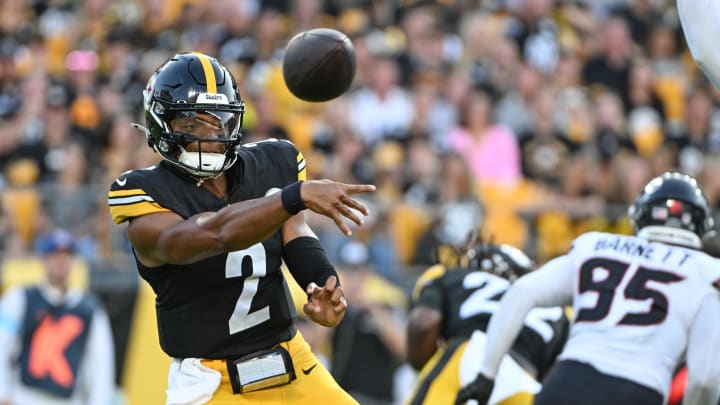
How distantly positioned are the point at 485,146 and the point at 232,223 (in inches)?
266

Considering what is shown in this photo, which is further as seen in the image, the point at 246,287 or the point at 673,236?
the point at 673,236

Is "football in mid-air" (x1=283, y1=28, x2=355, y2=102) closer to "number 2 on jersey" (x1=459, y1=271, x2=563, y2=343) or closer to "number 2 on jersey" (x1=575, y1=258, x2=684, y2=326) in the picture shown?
"number 2 on jersey" (x1=575, y1=258, x2=684, y2=326)

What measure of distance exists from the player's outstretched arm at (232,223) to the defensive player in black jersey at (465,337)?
2.04 metres

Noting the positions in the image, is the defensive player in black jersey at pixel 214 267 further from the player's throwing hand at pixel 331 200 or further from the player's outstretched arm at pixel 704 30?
the player's outstretched arm at pixel 704 30

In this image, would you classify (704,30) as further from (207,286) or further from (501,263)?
(501,263)

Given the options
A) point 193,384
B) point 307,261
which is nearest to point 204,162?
point 307,261

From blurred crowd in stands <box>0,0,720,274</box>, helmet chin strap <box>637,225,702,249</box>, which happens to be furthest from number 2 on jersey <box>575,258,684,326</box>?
blurred crowd in stands <box>0,0,720,274</box>

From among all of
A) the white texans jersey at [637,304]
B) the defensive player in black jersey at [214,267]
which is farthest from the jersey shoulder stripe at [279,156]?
the white texans jersey at [637,304]

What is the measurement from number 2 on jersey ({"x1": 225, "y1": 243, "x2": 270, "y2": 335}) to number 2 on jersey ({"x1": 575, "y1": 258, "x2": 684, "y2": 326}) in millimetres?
1380

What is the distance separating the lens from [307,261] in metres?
4.42

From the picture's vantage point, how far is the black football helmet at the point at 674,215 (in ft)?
17.4

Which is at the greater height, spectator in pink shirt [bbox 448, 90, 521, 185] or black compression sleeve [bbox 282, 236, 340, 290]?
black compression sleeve [bbox 282, 236, 340, 290]

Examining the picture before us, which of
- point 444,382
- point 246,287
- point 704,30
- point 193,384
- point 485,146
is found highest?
point 704,30

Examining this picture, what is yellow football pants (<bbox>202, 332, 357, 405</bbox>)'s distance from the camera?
13.9 feet
